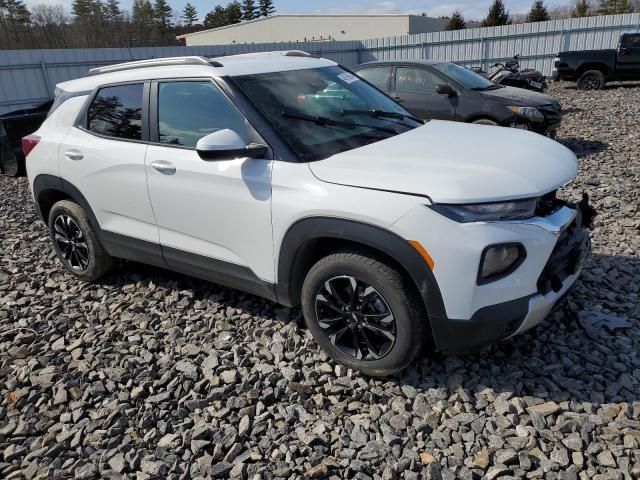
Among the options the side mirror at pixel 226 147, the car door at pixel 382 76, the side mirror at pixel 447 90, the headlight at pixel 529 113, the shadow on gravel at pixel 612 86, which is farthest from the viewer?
the shadow on gravel at pixel 612 86

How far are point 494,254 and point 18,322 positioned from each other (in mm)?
3547

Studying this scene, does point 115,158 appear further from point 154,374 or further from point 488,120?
point 488,120

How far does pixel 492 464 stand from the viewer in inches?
92.9

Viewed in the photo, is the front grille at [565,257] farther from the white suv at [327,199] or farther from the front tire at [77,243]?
the front tire at [77,243]

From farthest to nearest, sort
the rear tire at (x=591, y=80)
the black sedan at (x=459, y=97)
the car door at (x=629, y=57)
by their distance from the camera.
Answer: the rear tire at (x=591, y=80), the car door at (x=629, y=57), the black sedan at (x=459, y=97)

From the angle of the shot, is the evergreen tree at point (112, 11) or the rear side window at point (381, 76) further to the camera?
the evergreen tree at point (112, 11)

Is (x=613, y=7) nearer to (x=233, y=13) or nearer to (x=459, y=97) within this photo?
(x=233, y=13)

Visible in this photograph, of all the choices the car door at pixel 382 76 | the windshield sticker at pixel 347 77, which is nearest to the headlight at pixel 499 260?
the windshield sticker at pixel 347 77

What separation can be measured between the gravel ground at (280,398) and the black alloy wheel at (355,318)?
0.72 feet

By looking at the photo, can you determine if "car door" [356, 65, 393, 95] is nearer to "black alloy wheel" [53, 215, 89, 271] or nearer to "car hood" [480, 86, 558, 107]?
"car hood" [480, 86, 558, 107]

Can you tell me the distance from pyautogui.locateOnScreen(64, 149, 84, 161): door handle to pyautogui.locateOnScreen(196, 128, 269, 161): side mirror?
5.20ft

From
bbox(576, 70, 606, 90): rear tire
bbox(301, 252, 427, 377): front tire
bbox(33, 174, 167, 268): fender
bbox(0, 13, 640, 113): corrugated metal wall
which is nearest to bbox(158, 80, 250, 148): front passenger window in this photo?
bbox(33, 174, 167, 268): fender

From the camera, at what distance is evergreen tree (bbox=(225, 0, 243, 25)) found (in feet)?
256

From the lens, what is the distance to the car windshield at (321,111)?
117 inches
